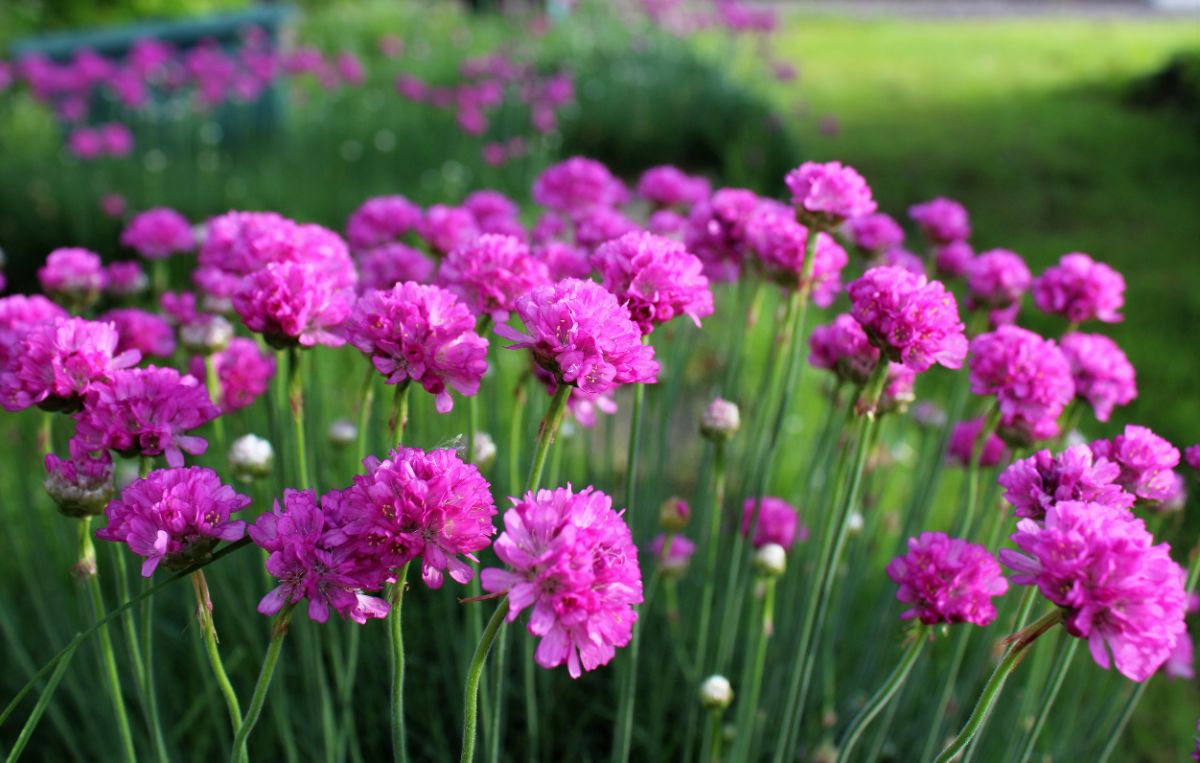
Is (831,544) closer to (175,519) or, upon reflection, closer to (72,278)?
(175,519)

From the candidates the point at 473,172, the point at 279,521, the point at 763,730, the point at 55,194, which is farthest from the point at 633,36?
the point at 279,521

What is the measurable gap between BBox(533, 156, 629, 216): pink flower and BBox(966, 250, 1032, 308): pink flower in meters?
0.86

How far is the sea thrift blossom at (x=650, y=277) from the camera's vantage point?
57.9 inches

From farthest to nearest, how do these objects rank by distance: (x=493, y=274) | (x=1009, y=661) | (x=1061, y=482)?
(x=493, y=274)
(x=1061, y=482)
(x=1009, y=661)

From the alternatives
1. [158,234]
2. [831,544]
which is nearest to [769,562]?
[831,544]

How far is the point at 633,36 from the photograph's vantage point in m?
8.05

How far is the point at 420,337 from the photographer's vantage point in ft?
4.25

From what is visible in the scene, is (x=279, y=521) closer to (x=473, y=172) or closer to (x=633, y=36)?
(x=473, y=172)

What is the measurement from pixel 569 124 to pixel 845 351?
16.4 ft

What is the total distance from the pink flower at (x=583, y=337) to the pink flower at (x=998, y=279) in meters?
1.16

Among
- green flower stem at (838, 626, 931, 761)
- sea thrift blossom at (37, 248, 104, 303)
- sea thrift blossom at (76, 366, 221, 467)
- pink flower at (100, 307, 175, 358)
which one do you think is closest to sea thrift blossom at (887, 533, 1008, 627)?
green flower stem at (838, 626, 931, 761)

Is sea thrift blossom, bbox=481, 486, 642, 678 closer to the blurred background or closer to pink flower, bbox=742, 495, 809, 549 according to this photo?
pink flower, bbox=742, 495, 809, 549

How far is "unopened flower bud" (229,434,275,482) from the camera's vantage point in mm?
1863

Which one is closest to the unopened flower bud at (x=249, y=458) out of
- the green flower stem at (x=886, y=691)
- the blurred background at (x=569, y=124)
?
the green flower stem at (x=886, y=691)
